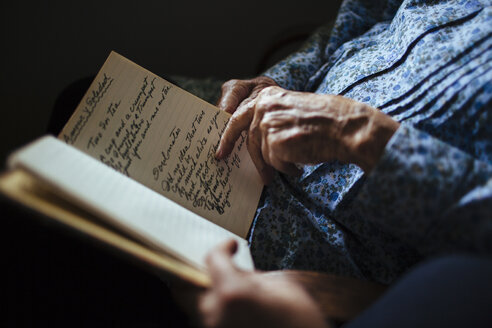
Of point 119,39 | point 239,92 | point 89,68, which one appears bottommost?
point 89,68

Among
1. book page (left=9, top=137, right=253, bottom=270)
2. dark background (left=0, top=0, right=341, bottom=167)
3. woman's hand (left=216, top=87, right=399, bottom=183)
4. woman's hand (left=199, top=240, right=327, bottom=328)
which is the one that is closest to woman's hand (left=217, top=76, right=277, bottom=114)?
woman's hand (left=216, top=87, right=399, bottom=183)

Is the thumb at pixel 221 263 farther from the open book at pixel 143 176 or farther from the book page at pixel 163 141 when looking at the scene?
the book page at pixel 163 141

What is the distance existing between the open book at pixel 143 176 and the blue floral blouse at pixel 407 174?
0.13 metres

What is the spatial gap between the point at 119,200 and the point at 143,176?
0.13m

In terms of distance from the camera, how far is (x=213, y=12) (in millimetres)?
1438

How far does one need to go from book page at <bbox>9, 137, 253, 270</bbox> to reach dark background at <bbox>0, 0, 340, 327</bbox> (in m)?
0.05

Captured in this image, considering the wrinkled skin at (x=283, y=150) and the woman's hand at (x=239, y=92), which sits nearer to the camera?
the wrinkled skin at (x=283, y=150)

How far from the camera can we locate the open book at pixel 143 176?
408 millimetres

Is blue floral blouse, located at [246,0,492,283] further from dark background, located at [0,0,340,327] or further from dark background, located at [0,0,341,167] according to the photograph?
dark background, located at [0,0,341,167]

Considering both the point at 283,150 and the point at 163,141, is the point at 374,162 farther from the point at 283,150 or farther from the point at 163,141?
the point at 163,141

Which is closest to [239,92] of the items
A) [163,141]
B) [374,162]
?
[163,141]

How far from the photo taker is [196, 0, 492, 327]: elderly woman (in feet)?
1.54

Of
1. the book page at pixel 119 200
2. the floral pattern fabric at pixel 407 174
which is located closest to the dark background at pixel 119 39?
the floral pattern fabric at pixel 407 174

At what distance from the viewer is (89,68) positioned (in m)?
1.31
